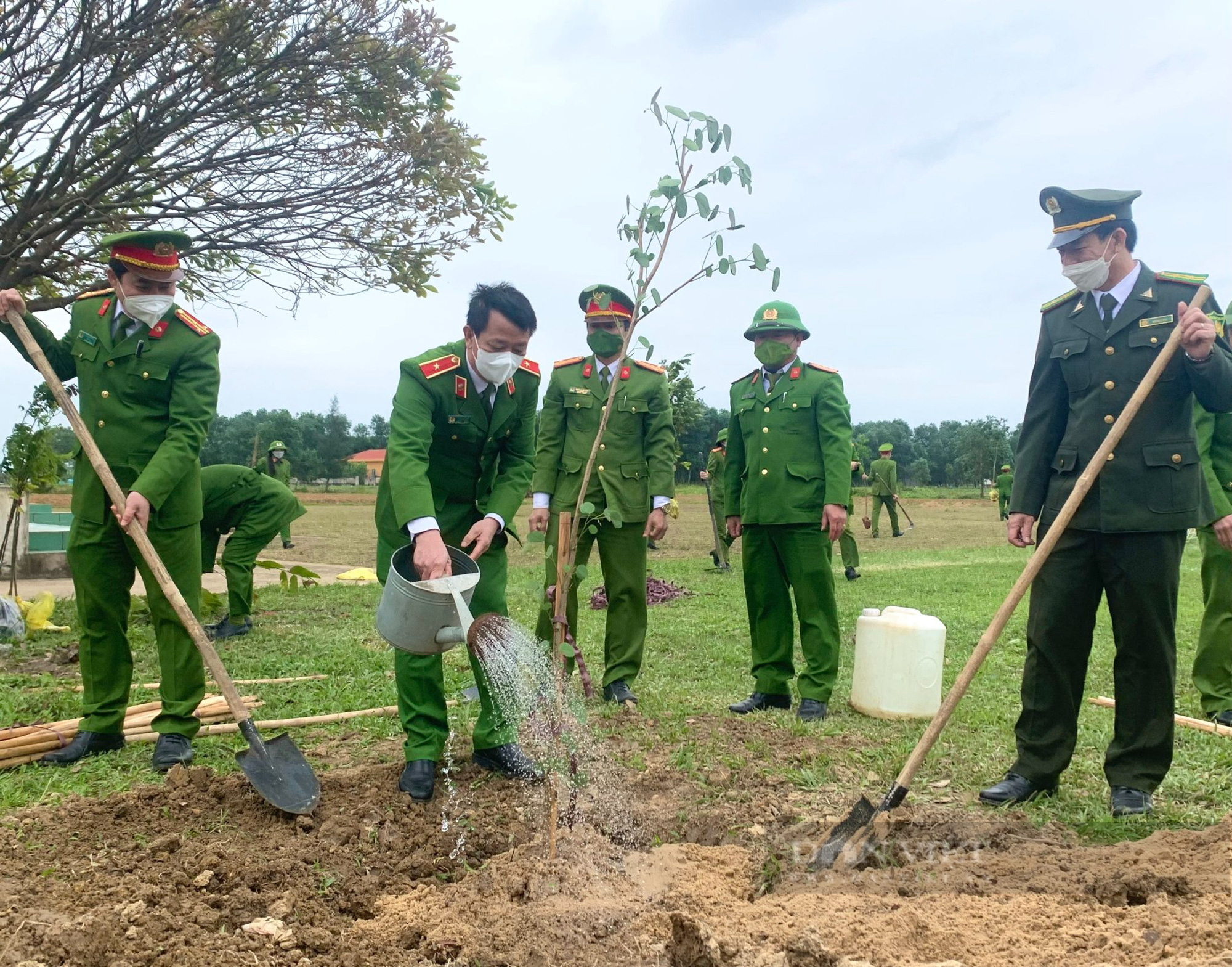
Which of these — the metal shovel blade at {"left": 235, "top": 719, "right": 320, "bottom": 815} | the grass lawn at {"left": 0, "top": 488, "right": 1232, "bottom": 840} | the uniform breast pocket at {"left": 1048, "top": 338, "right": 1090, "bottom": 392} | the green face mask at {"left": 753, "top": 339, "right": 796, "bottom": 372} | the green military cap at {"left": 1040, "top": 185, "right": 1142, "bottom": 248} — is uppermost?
the green military cap at {"left": 1040, "top": 185, "right": 1142, "bottom": 248}

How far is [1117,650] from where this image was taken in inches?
123

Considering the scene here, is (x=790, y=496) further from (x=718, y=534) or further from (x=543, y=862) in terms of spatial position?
(x=718, y=534)

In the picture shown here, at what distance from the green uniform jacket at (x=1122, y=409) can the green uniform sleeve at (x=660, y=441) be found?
2.03 metres

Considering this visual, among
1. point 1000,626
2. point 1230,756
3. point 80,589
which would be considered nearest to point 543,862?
point 1000,626

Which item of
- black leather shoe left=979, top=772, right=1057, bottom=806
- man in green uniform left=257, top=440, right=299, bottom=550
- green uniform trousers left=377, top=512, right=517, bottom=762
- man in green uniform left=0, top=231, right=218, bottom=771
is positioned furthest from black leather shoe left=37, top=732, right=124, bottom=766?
man in green uniform left=257, top=440, right=299, bottom=550

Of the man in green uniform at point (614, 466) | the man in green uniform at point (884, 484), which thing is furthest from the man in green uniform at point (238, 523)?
the man in green uniform at point (884, 484)

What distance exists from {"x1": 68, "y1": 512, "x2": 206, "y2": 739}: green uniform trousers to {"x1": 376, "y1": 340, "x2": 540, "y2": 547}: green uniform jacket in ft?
3.20

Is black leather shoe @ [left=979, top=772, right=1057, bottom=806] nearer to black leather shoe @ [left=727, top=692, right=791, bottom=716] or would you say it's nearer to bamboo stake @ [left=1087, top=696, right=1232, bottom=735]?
bamboo stake @ [left=1087, top=696, right=1232, bottom=735]

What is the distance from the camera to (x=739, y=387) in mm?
5133

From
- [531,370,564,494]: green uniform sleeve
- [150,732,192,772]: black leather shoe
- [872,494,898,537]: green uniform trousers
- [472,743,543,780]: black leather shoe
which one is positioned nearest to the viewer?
[472,743,543,780]: black leather shoe

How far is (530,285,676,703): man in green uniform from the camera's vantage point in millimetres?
4949

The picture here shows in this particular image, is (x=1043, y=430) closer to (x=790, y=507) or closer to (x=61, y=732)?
(x=790, y=507)

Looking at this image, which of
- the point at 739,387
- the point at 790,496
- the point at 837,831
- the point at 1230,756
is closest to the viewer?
the point at 837,831

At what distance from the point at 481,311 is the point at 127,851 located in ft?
6.93
